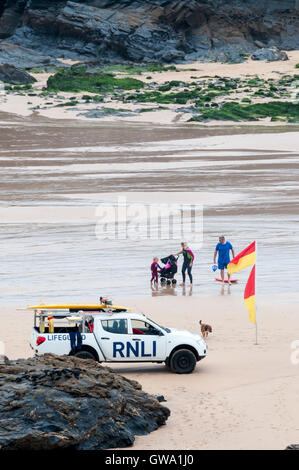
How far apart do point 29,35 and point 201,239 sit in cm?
7809

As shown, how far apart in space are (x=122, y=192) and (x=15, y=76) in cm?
4659

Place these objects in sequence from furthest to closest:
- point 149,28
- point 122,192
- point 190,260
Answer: point 149,28 < point 122,192 < point 190,260

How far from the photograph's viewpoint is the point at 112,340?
14.9 m

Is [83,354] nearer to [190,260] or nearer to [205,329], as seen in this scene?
[205,329]

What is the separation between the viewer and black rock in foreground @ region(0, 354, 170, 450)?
10742mm

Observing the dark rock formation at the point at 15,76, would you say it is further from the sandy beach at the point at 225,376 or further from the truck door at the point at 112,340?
the truck door at the point at 112,340

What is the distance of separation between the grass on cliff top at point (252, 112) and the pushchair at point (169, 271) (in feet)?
131

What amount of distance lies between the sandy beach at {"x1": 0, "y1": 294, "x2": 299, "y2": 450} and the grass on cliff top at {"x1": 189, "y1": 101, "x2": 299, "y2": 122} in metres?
41.8

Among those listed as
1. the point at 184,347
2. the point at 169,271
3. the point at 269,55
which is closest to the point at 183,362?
the point at 184,347

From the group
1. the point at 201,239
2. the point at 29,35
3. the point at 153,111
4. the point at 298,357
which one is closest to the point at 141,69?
the point at 29,35

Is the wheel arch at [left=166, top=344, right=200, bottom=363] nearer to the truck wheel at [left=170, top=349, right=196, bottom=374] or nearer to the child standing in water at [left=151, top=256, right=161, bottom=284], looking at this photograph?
the truck wheel at [left=170, top=349, right=196, bottom=374]

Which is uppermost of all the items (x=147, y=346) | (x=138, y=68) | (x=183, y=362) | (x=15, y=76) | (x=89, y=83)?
(x=138, y=68)
